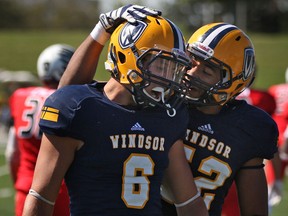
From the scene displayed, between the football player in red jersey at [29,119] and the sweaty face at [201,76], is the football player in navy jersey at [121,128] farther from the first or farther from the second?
the football player in red jersey at [29,119]

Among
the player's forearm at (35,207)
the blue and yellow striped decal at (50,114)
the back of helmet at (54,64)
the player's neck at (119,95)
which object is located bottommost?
the back of helmet at (54,64)

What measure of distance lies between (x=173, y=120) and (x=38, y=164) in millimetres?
555

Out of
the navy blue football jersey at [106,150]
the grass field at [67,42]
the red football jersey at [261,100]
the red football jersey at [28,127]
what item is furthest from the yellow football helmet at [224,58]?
the grass field at [67,42]

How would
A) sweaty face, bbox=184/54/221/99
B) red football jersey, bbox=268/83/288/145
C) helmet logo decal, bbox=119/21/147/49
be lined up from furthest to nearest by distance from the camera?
red football jersey, bbox=268/83/288/145 → sweaty face, bbox=184/54/221/99 → helmet logo decal, bbox=119/21/147/49

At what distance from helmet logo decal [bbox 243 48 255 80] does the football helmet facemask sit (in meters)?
1.75

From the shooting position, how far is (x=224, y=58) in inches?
131

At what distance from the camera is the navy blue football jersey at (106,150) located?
2.70m

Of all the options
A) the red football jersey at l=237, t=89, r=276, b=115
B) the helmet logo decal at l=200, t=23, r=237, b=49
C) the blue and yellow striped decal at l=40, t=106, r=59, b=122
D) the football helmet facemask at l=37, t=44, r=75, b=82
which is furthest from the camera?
the red football jersey at l=237, t=89, r=276, b=115

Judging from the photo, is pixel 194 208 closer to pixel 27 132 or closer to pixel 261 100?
pixel 27 132

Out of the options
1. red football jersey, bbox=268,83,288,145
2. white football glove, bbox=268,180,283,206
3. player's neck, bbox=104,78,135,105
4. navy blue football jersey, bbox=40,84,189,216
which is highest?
player's neck, bbox=104,78,135,105

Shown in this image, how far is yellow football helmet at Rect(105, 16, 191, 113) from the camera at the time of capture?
277 cm

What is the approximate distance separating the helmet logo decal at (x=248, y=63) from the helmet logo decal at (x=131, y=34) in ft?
2.43

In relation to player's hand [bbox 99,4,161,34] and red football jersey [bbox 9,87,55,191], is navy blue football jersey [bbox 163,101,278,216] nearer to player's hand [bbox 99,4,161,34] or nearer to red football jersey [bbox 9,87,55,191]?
player's hand [bbox 99,4,161,34]

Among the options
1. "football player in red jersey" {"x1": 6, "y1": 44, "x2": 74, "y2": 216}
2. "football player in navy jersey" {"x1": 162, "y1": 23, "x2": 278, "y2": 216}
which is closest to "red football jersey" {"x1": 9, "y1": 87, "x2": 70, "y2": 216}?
"football player in red jersey" {"x1": 6, "y1": 44, "x2": 74, "y2": 216}
